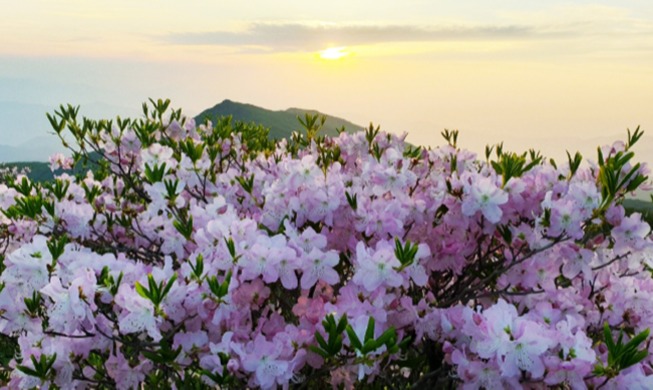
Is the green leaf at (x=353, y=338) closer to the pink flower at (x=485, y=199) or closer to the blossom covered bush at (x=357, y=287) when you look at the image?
the blossom covered bush at (x=357, y=287)

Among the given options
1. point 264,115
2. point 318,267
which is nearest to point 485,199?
point 318,267

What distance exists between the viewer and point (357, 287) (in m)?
3.08

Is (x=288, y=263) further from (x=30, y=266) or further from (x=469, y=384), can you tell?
(x=30, y=266)

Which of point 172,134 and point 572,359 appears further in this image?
point 172,134

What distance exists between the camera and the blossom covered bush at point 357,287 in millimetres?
2764

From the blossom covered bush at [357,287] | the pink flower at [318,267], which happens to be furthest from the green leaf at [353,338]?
the pink flower at [318,267]

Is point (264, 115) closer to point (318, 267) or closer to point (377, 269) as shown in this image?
point (318, 267)

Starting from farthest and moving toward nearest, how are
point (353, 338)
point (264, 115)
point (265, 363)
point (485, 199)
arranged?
point (264, 115), point (485, 199), point (265, 363), point (353, 338)

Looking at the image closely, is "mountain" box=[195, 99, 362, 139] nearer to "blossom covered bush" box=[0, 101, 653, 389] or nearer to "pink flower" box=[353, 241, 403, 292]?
"blossom covered bush" box=[0, 101, 653, 389]

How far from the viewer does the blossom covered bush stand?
2.76 meters

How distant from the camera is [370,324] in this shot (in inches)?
102

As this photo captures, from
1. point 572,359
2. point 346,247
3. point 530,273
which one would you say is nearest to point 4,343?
point 346,247

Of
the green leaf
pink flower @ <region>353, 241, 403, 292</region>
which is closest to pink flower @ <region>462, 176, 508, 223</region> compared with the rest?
pink flower @ <region>353, 241, 403, 292</region>

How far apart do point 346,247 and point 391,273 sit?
2.47ft
